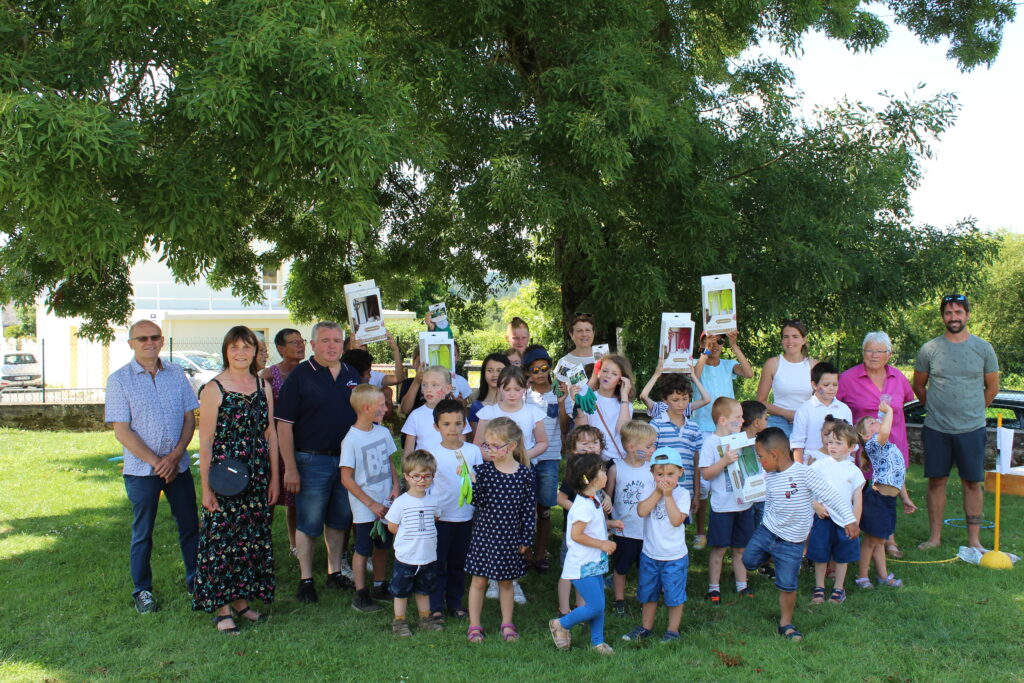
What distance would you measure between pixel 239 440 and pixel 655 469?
2379 mm

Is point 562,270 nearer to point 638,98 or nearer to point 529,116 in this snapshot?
point 529,116

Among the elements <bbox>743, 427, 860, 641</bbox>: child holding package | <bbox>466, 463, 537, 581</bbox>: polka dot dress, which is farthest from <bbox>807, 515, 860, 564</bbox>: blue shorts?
<bbox>466, 463, 537, 581</bbox>: polka dot dress

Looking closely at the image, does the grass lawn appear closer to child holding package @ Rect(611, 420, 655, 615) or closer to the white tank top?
child holding package @ Rect(611, 420, 655, 615)

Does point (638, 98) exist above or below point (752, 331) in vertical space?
above

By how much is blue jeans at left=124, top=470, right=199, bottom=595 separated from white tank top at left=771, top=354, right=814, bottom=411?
13.4ft

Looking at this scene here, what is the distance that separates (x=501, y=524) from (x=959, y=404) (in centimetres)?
393

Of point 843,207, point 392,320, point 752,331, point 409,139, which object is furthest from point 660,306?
point 392,320

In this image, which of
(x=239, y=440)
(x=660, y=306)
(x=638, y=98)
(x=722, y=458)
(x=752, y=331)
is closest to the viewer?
(x=239, y=440)

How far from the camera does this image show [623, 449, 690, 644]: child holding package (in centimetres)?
451

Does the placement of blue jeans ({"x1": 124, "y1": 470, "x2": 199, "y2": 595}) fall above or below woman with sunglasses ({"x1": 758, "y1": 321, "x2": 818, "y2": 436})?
below

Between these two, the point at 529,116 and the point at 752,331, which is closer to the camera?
the point at 529,116

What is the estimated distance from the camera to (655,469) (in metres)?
4.49

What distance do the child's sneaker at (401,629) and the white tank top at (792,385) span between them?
10.3 feet

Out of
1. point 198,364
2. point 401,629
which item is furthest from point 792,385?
point 198,364
